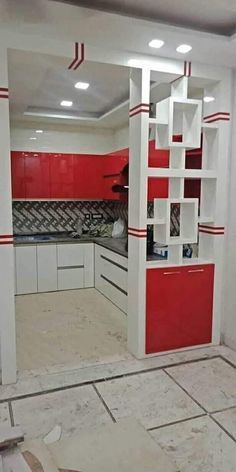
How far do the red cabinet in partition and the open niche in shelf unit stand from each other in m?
0.17

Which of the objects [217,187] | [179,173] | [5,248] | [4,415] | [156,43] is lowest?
[4,415]

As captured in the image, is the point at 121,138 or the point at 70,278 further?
the point at 121,138

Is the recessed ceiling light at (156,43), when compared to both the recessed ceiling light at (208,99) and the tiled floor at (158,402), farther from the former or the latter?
the tiled floor at (158,402)

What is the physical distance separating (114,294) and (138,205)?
79.1 inches

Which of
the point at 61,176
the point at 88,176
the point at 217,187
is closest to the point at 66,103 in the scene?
the point at 61,176

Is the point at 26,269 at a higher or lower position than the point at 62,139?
lower

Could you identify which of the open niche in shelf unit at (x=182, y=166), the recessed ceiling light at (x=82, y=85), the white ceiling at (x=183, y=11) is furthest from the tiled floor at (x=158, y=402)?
the recessed ceiling light at (x=82, y=85)

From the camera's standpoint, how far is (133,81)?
306cm

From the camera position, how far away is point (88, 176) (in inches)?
221

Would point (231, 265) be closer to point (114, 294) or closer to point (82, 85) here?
point (114, 294)

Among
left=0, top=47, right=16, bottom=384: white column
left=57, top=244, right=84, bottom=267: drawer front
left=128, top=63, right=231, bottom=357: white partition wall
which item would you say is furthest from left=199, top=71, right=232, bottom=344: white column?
Answer: left=57, top=244, right=84, bottom=267: drawer front

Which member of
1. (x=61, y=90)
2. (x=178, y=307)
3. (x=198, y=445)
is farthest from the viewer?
(x=61, y=90)

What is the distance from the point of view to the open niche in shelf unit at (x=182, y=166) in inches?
122

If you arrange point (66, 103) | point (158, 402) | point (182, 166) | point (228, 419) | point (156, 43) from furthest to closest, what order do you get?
1. point (66, 103)
2. point (182, 166)
3. point (156, 43)
4. point (158, 402)
5. point (228, 419)
